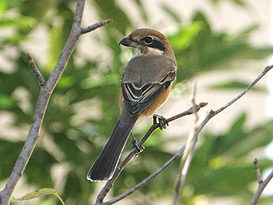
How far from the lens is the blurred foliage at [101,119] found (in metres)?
3.14

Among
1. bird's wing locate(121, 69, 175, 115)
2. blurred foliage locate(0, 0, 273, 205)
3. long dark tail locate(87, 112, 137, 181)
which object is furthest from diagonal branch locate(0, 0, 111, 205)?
blurred foliage locate(0, 0, 273, 205)

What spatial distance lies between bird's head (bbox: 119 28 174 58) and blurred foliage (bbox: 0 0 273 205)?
290mm

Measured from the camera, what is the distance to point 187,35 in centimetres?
321

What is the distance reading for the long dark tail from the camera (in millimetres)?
1884

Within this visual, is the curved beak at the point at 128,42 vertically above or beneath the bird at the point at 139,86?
above

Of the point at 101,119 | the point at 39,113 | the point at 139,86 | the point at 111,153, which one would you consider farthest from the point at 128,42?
Answer: the point at 39,113

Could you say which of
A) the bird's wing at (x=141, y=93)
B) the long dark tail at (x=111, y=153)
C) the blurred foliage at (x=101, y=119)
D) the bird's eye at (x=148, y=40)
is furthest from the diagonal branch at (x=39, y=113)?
the blurred foliage at (x=101, y=119)

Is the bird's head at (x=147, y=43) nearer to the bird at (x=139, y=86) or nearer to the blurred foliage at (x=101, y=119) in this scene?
the bird at (x=139, y=86)

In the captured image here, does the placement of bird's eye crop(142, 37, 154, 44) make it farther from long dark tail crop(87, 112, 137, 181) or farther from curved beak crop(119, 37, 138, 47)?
long dark tail crop(87, 112, 137, 181)

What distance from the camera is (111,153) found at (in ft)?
6.74

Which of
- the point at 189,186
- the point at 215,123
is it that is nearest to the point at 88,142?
the point at 189,186

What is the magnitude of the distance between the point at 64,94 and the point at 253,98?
5897 mm

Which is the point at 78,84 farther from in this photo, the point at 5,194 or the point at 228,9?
the point at 228,9

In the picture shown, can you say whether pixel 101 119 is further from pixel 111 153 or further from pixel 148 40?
pixel 111 153
